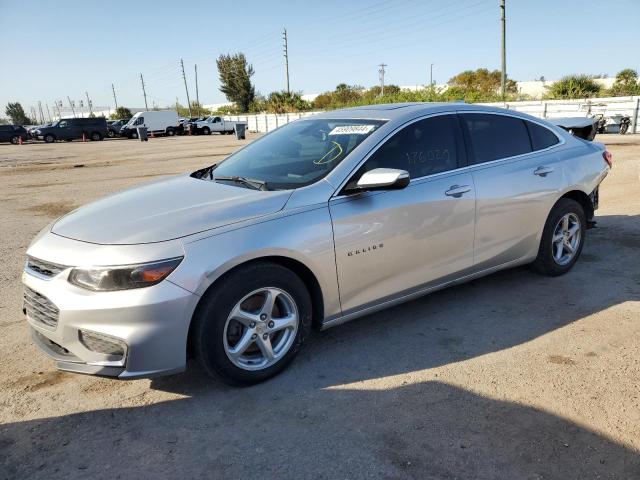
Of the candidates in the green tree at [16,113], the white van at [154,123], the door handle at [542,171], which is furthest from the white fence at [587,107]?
the green tree at [16,113]

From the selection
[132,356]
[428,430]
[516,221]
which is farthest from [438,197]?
[132,356]

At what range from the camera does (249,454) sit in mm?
2486

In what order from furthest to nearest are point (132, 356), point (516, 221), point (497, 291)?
1. point (497, 291)
2. point (516, 221)
3. point (132, 356)

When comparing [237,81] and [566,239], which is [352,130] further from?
[237,81]

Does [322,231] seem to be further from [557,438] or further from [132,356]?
[557,438]

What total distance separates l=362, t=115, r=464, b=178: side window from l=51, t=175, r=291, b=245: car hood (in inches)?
32.7

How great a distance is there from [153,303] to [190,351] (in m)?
0.43

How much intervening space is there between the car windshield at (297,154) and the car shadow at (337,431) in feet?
4.05

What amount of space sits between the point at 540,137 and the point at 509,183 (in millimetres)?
814

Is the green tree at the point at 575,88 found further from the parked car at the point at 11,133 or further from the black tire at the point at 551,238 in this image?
the parked car at the point at 11,133

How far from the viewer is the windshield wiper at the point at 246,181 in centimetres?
342

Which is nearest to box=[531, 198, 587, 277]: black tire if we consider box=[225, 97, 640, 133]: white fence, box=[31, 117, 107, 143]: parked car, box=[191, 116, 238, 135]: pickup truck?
box=[225, 97, 640, 133]: white fence

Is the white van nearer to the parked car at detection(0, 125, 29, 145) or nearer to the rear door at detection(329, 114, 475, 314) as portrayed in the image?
the parked car at detection(0, 125, 29, 145)

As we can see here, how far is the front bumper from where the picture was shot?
262cm
